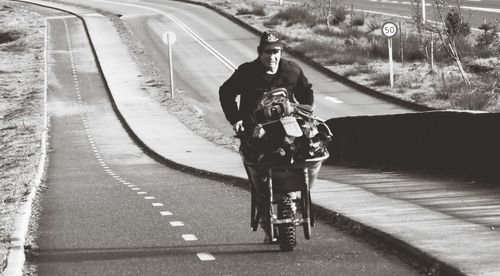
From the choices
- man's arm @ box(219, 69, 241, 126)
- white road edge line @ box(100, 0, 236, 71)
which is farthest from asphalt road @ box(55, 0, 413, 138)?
man's arm @ box(219, 69, 241, 126)

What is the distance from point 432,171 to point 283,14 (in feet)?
188

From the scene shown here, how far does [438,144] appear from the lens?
1897 cm

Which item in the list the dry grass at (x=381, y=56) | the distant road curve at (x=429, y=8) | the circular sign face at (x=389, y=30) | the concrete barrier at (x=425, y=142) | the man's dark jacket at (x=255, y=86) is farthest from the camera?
the distant road curve at (x=429, y=8)

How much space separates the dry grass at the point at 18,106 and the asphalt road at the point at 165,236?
0.74 metres

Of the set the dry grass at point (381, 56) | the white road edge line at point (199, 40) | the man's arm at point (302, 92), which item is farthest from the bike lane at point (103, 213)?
the white road edge line at point (199, 40)

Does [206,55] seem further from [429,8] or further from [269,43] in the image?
[269,43]

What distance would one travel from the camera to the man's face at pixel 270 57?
1112 cm

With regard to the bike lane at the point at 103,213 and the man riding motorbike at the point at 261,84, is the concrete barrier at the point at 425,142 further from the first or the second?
the man riding motorbike at the point at 261,84

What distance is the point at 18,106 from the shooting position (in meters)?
52.0

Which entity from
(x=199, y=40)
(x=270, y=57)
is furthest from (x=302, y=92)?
(x=199, y=40)

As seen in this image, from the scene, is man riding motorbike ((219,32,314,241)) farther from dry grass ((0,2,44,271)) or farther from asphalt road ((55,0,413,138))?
asphalt road ((55,0,413,138))

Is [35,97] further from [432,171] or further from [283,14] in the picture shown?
[432,171]

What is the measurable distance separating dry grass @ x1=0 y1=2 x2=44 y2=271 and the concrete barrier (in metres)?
7.18

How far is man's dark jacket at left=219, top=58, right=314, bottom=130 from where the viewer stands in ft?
37.1
